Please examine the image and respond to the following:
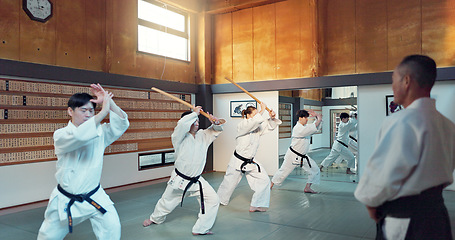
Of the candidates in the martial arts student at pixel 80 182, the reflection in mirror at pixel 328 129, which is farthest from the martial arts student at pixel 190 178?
the reflection in mirror at pixel 328 129

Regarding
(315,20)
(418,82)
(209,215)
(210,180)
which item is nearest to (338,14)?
(315,20)

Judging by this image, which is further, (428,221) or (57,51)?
(57,51)

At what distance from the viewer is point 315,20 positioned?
6453 mm

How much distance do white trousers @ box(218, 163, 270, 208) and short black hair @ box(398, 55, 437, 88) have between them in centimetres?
308

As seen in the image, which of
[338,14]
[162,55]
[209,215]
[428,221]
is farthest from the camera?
[162,55]

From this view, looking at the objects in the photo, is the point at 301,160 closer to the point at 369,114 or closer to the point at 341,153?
the point at 369,114

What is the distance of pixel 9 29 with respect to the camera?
4.46 m

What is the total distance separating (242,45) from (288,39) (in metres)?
1.15

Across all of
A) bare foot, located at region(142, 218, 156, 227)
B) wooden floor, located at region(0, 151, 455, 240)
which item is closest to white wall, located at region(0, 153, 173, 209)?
wooden floor, located at region(0, 151, 455, 240)

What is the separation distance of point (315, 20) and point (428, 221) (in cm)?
573

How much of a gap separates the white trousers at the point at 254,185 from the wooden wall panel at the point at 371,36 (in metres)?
3.19

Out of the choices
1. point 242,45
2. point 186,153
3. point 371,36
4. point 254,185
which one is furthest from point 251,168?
point 242,45

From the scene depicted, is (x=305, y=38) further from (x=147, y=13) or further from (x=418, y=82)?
(x=418, y=82)

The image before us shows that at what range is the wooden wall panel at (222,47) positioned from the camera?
7641 mm
